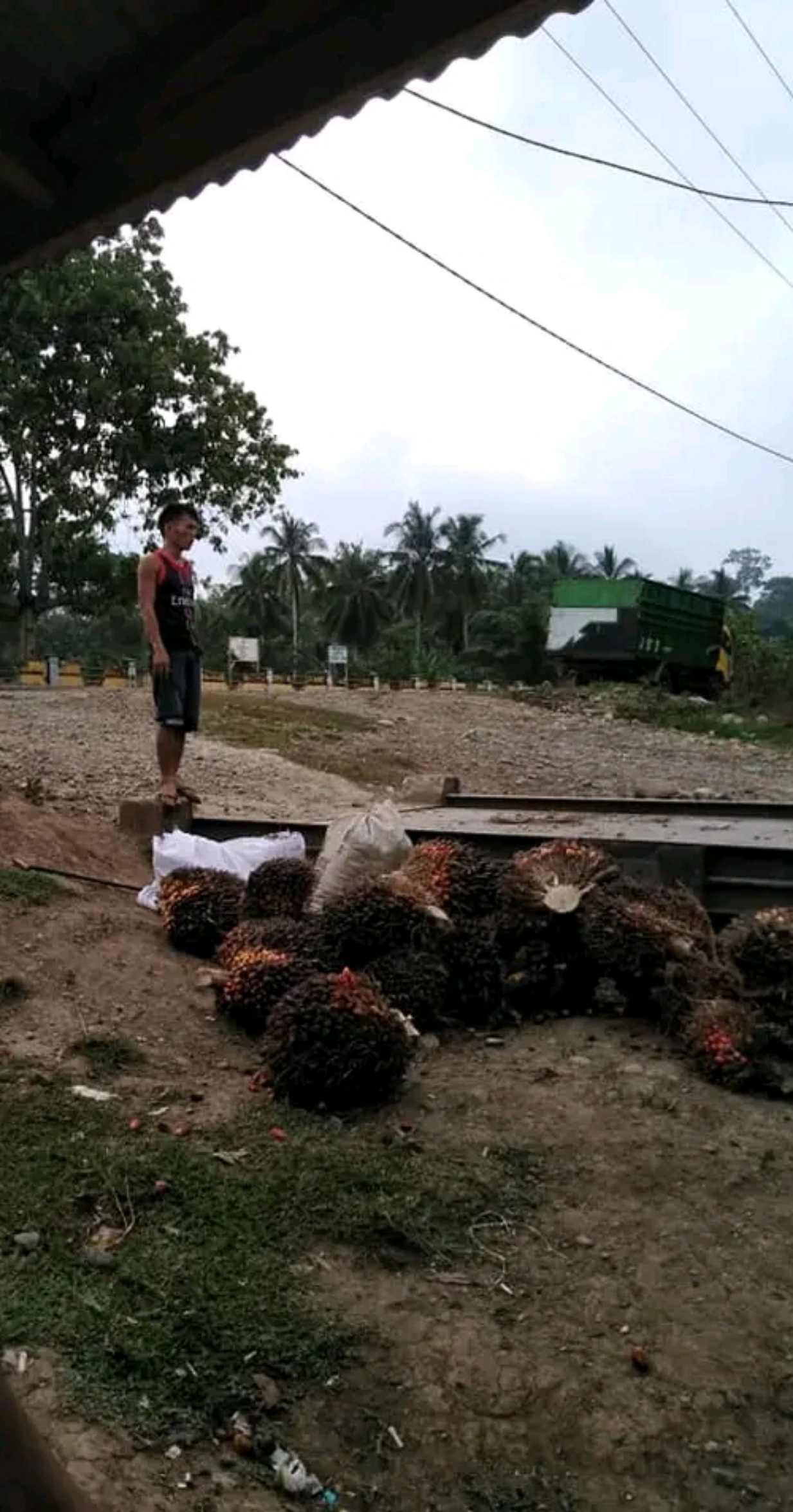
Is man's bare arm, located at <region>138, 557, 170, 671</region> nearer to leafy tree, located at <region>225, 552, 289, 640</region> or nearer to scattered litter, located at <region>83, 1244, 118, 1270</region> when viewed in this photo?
scattered litter, located at <region>83, 1244, 118, 1270</region>

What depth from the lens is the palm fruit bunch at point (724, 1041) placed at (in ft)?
12.1

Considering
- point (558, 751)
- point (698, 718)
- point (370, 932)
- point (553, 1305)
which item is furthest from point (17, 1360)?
point (698, 718)

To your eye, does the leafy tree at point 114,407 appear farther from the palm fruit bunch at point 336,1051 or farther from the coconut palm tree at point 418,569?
the coconut palm tree at point 418,569

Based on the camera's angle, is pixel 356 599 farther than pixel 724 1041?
Yes

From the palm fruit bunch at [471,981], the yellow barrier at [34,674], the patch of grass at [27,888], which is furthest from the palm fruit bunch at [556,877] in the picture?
the yellow barrier at [34,674]

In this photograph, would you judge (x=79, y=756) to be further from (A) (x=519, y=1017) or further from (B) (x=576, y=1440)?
(B) (x=576, y=1440)

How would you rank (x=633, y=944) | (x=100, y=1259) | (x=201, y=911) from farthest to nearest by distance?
(x=201, y=911) → (x=633, y=944) → (x=100, y=1259)

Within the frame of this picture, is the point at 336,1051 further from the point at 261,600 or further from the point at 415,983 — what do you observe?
the point at 261,600

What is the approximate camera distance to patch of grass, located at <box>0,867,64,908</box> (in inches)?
191

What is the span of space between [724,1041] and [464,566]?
61.2 m

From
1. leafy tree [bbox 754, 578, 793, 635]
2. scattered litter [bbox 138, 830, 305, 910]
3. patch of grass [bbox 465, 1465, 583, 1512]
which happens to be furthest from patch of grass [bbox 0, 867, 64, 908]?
leafy tree [bbox 754, 578, 793, 635]

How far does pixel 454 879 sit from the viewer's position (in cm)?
465

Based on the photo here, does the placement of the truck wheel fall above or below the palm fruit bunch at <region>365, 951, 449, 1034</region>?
above

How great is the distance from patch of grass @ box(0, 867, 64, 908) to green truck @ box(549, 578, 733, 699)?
20.8 metres
